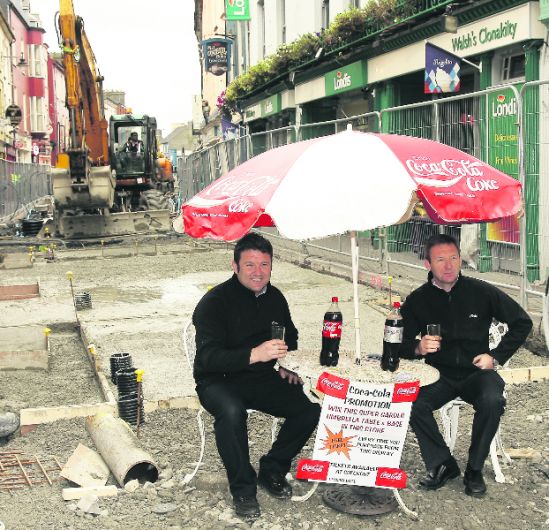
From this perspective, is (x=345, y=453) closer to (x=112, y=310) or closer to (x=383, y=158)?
(x=383, y=158)

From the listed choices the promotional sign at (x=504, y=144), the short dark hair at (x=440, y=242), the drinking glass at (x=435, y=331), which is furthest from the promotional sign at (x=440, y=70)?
the drinking glass at (x=435, y=331)

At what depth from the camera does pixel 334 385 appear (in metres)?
4.25

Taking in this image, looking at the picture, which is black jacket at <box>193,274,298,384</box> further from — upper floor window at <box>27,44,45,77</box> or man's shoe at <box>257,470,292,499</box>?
upper floor window at <box>27,44,45,77</box>

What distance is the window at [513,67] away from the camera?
11.4 m

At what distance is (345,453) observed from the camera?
4363 millimetres

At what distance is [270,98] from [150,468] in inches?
802

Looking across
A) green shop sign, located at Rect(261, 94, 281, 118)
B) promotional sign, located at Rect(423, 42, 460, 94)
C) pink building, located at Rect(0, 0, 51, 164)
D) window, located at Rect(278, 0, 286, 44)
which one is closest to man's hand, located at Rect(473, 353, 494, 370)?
promotional sign, located at Rect(423, 42, 460, 94)

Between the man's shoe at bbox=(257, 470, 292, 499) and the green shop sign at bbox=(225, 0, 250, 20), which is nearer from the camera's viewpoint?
the man's shoe at bbox=(257, 470, 292, 499)

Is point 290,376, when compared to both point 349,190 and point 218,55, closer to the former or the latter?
point 349,190

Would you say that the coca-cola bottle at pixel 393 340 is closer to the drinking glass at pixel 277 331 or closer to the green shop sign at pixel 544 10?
the drinking glass at pixel 277 331

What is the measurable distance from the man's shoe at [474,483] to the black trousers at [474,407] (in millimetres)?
41

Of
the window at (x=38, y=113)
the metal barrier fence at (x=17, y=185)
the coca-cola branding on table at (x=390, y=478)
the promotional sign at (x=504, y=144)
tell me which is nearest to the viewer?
the coca-cola branding on table at (x=390, y=478)

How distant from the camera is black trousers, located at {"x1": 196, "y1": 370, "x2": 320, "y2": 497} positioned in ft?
14.3

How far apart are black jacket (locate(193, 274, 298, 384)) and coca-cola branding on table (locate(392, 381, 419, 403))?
85 cm
